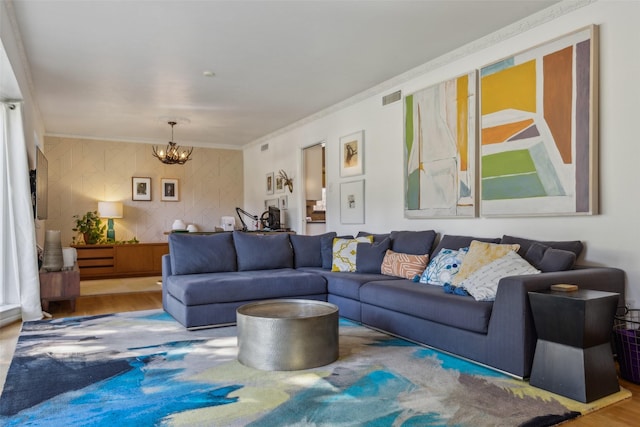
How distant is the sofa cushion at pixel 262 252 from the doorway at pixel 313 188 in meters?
2.32

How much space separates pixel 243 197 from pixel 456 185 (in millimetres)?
6222

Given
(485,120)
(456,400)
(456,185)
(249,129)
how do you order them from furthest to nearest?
(249,129), (456,185), (485,120), (456,400)

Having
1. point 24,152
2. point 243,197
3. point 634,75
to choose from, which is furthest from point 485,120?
point 243,197

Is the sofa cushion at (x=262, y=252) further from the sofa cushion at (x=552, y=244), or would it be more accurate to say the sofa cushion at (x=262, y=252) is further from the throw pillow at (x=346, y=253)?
the sofa cushion at (x=552, y=244)

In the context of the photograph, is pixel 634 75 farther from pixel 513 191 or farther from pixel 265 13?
pixel 265 13

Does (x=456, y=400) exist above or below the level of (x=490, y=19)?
below

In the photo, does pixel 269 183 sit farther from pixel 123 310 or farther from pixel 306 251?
pixel 123 310

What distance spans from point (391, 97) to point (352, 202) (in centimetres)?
146

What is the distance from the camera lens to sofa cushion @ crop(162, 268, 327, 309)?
411 centimetres

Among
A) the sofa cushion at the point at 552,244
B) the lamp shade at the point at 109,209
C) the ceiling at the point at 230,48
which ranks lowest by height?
the sofa cushion at the point at 552,244

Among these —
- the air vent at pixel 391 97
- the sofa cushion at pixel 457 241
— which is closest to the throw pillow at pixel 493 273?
the sofa cushion at pixel 457 241

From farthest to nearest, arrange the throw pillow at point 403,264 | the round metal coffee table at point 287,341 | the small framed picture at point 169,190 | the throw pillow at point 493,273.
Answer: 1. the small framed picture at point 169,190
2. the throw pillow at point 403,264
3. the throw pillow at point 493,273
4. the round metal coffee table at point 287,341

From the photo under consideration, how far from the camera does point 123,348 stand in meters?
3.50

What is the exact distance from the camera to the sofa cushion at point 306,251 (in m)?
5.39
